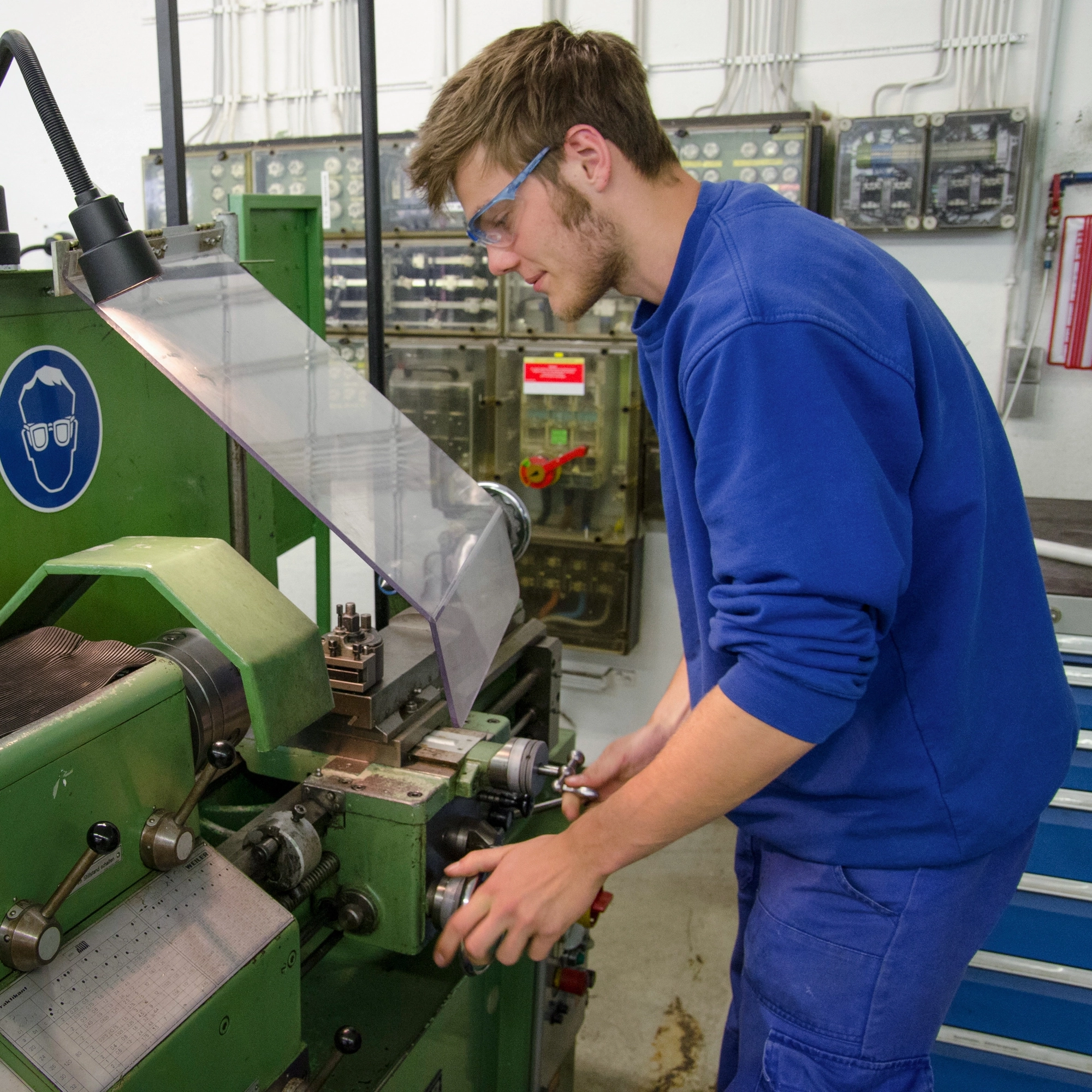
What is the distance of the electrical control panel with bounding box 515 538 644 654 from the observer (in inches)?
103

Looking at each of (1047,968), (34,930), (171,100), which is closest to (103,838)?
(34,930)

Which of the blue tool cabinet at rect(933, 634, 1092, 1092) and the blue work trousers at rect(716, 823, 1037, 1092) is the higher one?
the blue work trousers at rect(716, 823, 1037, 1092)

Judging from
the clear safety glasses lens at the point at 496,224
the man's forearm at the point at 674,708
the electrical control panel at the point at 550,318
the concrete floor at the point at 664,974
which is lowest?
the concrete floor at the point at 664,974

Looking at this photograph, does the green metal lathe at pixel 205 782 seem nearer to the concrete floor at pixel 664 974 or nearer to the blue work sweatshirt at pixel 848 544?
the blue work sweatshirt at pixel 848 544

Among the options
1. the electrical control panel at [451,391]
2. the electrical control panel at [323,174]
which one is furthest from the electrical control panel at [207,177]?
the electrical control panel at [451,391]

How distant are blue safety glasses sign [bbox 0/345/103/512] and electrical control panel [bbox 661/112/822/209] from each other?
1663 mm

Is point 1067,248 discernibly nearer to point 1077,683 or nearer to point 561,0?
point 1077,683

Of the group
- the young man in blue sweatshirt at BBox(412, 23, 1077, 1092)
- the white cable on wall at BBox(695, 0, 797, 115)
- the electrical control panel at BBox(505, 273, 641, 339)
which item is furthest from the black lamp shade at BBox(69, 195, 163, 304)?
the white cable on wall at BBox(695, 0, 797, 115)

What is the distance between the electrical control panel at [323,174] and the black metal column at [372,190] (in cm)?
132

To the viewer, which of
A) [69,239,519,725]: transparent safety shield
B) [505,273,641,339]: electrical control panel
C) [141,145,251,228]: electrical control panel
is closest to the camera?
[69,239,519,725]: transparent safety shield

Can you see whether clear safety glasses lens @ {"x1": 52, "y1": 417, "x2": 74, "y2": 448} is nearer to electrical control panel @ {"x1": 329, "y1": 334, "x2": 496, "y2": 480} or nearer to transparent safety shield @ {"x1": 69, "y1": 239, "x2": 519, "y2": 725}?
transparent safety shield @ {"x1": 69, "y1": 239, "x2": 519, "y2": 725}

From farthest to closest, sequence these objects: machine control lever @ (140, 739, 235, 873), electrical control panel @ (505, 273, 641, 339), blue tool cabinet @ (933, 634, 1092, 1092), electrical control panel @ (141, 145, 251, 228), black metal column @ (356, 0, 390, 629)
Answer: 1. electrical control panel @ (141, 145, 251, 228)
2. electrical control panel @ (505, 273, 641, 339)
3. blue tool cabinet @ (933, 634, 1092, 1092)
4. black metal column @ (356, 0, 390, 629)
5. machine control lever @ (140, 739, 235, 873)

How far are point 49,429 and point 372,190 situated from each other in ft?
1.91

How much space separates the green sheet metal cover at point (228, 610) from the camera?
2.73 feet
